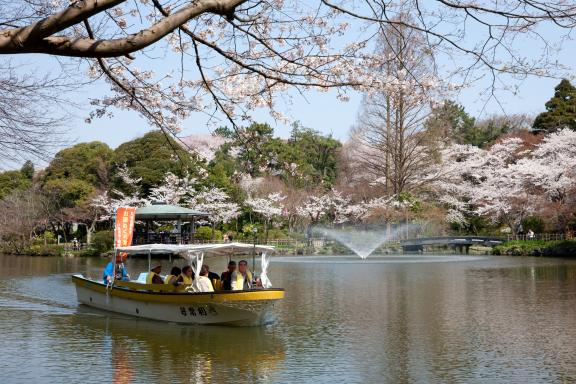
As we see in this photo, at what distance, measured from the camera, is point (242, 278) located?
46.1 feet

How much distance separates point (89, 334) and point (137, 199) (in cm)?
3089

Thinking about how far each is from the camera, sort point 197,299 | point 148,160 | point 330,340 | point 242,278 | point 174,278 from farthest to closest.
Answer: point 148,160 → point 174,278 → point 242,278 → point 197,299 → point 330,340

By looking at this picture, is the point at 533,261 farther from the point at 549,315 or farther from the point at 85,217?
the point at 85,217

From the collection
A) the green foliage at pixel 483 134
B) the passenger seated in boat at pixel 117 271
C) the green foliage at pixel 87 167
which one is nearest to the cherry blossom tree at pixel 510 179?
the green foliage at pixel 483 134

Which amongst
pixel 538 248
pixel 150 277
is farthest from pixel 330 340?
pixel 538 248

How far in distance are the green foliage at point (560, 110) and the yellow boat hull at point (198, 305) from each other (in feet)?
125

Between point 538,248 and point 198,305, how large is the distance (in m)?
28.0

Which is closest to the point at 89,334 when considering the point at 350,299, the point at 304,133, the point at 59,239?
the point at 350,299

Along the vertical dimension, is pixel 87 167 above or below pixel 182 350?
above

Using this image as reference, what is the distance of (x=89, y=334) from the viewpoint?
13727 millimetres

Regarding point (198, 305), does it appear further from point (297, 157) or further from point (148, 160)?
point (297, 157)

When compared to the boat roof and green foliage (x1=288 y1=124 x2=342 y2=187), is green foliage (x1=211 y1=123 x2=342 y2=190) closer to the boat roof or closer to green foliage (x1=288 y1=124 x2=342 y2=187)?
green foliage (x1=288 y1=124 x2=342 y2=187)

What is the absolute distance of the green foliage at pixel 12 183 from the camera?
51.9 meters

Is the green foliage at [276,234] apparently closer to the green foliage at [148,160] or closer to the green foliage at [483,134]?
the green foliage at [148,160]
